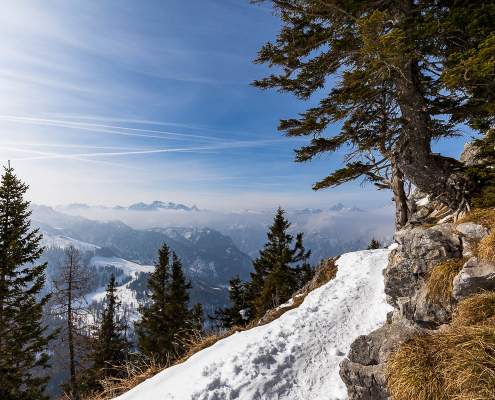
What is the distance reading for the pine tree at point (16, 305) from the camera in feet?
61.6

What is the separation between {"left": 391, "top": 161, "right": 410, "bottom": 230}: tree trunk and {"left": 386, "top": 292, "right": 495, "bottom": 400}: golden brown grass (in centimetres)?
1225

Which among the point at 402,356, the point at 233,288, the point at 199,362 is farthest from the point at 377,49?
the point at 233,288

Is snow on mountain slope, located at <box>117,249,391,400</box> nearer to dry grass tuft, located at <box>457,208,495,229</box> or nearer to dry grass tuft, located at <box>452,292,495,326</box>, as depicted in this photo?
dry grass tuft, located at <box>452,292,495,326</box>

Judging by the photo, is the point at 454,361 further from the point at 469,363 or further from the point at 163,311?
the point at 163,311

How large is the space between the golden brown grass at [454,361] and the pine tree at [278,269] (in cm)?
2861

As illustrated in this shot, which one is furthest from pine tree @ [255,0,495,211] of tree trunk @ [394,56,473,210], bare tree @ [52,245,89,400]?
bare tree @ [52,245,89,400]

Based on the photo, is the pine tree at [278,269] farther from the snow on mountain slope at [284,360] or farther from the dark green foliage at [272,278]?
the snow on mountain slope at [284,360]

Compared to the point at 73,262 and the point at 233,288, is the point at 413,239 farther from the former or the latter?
the point at 233,288

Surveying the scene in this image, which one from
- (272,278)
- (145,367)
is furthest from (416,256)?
(272,278)

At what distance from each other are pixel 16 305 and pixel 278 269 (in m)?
23.7

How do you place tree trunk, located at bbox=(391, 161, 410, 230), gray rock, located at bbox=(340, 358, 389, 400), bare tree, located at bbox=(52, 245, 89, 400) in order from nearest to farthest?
gray rock, located at bbox=(340, 358, 389, 400), tree trunk, located at bbox=(391, 161, 410, 230), bare tree, located at bbox=(52, 245, 89, 400)

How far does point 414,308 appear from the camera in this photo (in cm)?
684

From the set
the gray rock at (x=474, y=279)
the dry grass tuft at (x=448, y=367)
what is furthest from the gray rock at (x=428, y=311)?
the dry grass tuft at (x=448, y=367)

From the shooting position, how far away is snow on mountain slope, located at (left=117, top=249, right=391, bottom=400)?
7.66 metres
